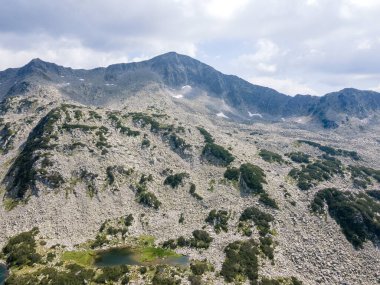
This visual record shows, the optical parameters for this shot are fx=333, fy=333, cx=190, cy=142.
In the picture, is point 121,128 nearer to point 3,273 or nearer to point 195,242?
point 195,242

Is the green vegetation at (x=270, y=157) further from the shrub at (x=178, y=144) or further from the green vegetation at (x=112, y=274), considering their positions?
the green vegetation at (x=112, y=274)

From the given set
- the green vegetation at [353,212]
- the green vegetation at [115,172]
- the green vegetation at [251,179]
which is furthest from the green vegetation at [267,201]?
the green vegetation at [115,172]

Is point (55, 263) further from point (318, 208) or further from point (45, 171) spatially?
point (318, 208)

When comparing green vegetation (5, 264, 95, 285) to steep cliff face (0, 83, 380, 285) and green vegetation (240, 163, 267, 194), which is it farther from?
green vegetation (240, 163, 267, 194)

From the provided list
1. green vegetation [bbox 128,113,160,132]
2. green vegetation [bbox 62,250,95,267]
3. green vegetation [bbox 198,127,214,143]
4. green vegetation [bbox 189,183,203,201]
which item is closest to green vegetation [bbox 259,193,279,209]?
green vegetation [bbox 189,183,203,201]

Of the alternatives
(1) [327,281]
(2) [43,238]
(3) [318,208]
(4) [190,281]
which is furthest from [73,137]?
(1) [327,281]

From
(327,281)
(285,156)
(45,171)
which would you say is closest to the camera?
(327,281)
